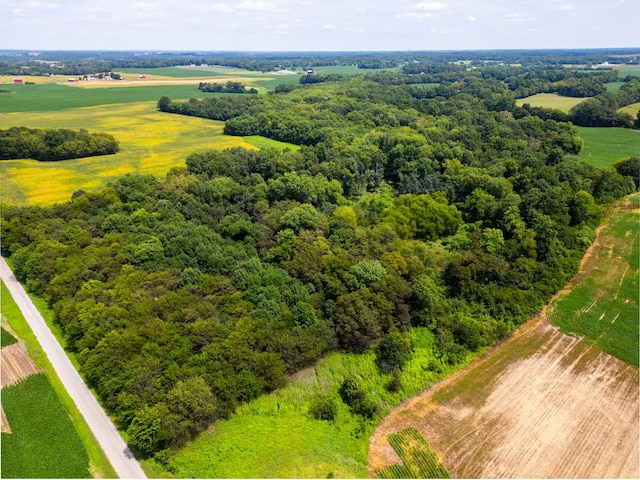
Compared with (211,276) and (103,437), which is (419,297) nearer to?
(211,276)

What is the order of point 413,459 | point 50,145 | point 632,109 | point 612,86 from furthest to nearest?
1. point 612,86
2. point 632,109
3. point 50,145
4. point 413,459

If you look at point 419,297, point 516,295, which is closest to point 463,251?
point 516,295

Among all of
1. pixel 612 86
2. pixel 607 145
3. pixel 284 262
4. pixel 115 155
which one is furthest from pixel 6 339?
pixel 612 86

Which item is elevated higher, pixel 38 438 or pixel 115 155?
pixel 115 155

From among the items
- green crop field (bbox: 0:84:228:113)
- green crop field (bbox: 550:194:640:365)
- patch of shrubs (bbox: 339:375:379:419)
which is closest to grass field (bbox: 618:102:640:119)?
green crop field (bbox: 550:194:640:365)

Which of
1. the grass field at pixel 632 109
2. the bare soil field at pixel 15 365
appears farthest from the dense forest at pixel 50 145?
the grass field at pixel 632 109

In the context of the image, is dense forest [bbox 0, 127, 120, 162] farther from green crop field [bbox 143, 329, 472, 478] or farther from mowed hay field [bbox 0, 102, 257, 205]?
green crop field [bbox 143, 329, 472, 478]

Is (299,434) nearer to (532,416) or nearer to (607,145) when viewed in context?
(532,416)
